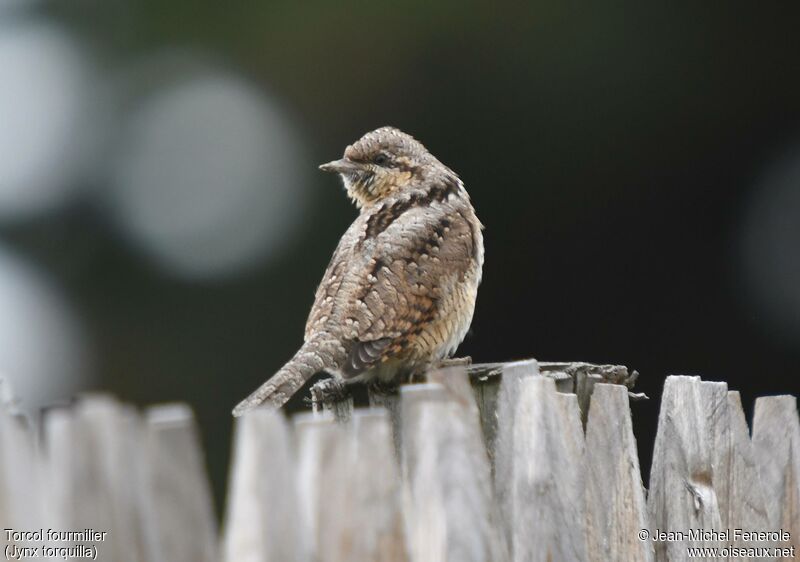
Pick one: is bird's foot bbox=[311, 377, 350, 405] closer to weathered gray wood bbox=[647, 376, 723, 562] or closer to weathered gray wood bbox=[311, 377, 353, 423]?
weathered gray wood bbox=[311, 377, 353, 423]

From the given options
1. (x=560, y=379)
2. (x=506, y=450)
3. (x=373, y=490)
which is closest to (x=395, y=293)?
(x=560, y=379)

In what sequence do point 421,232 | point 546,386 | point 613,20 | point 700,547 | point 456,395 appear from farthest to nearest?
point 613,20, point 421,232, point 700,547, point 546,386, point 456,395

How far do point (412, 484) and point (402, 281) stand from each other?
7.89 ft

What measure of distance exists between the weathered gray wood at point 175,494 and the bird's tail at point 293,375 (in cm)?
162

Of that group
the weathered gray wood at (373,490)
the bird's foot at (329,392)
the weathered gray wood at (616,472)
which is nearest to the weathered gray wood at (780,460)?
the weathered gray wood at (616,472)

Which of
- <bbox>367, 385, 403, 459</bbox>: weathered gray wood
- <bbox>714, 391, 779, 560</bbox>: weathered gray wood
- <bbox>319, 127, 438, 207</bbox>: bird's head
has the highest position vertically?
<bbox>319, 127, 438, 207</bbox>: bird's head

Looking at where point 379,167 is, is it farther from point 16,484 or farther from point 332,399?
point 16,484

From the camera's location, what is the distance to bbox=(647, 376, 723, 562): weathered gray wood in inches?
116

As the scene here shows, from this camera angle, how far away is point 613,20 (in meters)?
7.53

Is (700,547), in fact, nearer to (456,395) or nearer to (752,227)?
(456,395)

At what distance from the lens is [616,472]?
2.82m

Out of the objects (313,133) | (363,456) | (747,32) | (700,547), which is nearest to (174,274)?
(313,133)

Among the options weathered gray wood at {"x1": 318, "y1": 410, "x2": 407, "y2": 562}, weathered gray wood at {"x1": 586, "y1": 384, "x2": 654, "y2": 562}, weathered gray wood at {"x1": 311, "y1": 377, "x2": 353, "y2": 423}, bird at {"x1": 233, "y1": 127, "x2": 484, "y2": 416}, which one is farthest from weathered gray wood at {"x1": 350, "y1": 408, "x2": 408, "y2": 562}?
weathered gray wood at {"x1": 311, "y1": 377, "x2": 353, "y2": 423}

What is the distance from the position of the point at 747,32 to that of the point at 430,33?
2.20 metres
